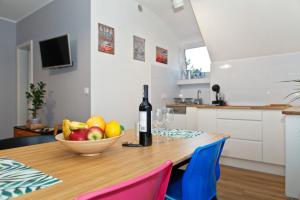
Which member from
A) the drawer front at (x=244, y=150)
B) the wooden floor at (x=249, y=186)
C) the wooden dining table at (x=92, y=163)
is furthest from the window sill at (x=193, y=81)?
the wooden dining table at (x=92, y=163)

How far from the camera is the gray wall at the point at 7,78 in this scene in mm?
3857

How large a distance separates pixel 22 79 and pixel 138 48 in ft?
8.16

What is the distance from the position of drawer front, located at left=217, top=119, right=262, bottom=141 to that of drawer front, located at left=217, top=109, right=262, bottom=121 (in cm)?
6

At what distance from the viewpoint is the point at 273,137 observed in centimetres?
271

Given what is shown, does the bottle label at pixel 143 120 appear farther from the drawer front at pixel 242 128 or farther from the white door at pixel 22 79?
the white door at pixel 22 79

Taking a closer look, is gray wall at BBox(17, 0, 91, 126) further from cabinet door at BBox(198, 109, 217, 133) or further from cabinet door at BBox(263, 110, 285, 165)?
cabinet door at BBox(263, 110, 285, 165)

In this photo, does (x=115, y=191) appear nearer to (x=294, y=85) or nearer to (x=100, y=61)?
(x=100, y=61)

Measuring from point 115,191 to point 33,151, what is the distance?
78 centimetres

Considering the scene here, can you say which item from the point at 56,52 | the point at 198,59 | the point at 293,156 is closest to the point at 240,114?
the point at 293,156

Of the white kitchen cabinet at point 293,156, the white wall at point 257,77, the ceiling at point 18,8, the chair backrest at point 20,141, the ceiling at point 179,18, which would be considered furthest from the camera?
the ceiling at point 179,18

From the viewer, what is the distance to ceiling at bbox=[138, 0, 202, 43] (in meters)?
3.56

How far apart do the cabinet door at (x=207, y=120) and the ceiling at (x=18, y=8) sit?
3.06 m

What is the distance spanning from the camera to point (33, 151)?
3.46 ft

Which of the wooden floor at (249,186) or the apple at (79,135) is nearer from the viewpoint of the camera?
the apple at (79,135)
